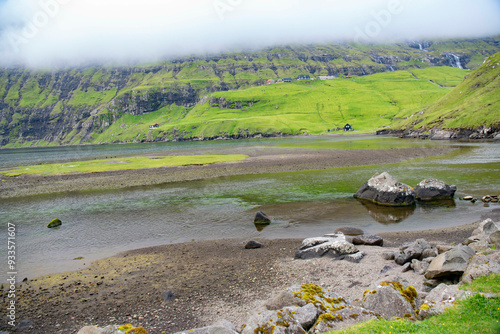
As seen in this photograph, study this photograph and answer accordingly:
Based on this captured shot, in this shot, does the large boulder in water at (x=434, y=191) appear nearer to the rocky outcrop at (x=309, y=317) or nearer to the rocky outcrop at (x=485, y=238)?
the rocky outcrop at (x=485, y=238)

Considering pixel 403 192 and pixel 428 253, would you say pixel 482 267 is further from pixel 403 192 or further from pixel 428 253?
pixel 403 192

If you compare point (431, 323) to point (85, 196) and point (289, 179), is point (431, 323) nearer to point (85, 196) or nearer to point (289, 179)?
point (289, 179)

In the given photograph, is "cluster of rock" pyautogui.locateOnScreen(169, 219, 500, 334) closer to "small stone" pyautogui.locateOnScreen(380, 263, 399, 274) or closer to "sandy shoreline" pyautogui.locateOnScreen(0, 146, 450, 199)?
"small stone" pyautogui.locateOnScreen(380, 263, 399, 274)

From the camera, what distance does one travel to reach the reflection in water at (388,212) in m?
34.6

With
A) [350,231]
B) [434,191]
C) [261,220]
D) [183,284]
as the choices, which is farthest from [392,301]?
[434,191]

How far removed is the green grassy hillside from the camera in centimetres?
13512

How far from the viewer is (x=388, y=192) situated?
4034 centimetres

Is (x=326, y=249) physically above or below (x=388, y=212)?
above

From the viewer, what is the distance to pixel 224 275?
21188 mm

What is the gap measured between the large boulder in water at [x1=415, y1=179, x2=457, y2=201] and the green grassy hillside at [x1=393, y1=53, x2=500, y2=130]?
118 metres

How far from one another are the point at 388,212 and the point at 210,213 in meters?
23.0

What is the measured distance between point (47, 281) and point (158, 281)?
28.5 ft

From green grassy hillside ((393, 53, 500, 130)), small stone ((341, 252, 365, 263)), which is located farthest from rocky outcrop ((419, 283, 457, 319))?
green grassy hillside ((393, 53, 500, 130))

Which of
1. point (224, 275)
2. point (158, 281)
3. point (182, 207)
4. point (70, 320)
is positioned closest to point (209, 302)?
point (224, 275)
